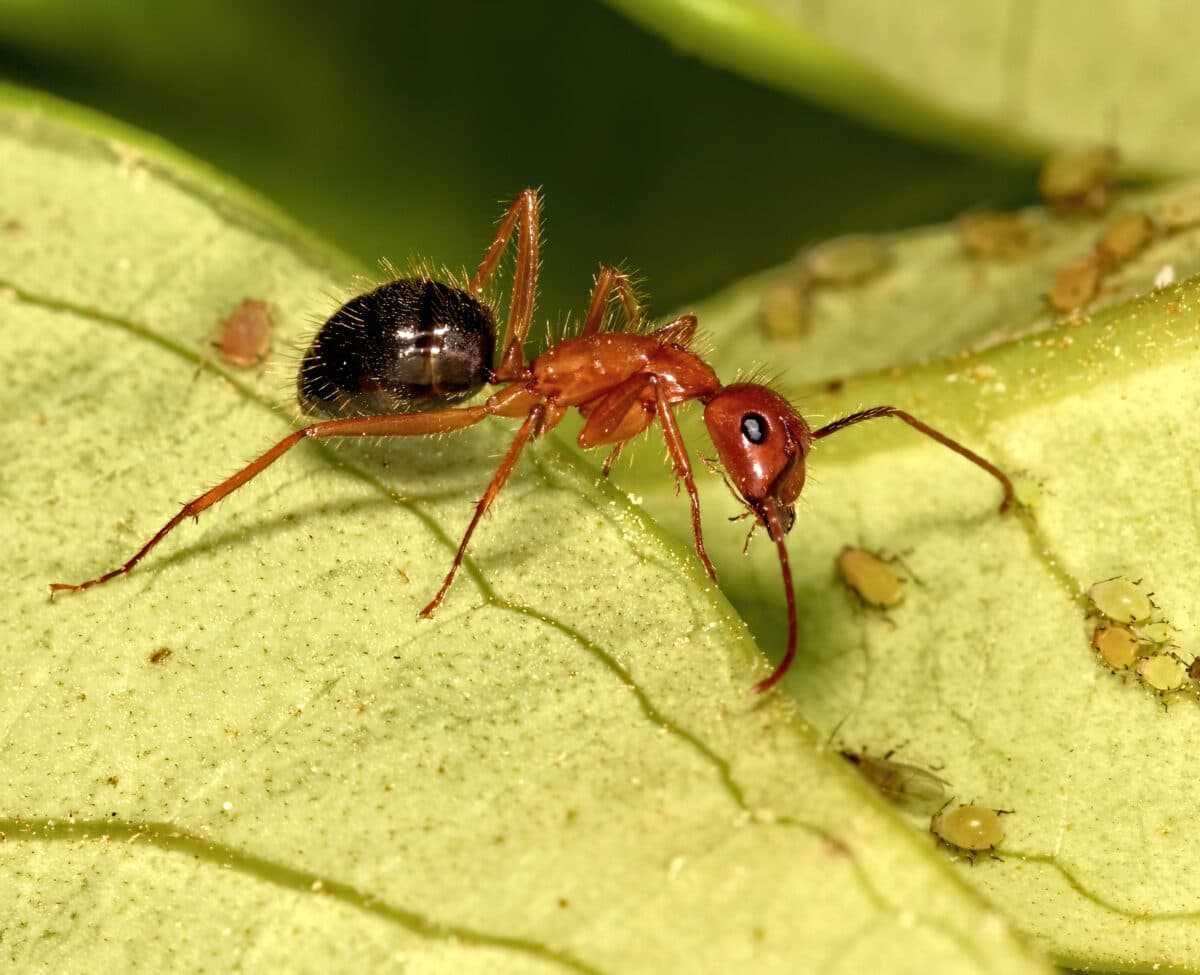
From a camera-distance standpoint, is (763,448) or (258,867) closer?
(258,867)

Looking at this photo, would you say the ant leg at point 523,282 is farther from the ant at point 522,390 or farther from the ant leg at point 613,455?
the ant leg at point 613,455

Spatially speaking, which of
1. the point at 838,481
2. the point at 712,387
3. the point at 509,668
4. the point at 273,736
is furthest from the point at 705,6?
the point at 273,736

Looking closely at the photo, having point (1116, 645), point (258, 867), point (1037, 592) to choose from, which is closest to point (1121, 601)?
point (1116, 645)

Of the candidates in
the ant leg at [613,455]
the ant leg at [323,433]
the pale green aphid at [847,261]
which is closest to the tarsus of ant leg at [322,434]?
the ant leg at [323,433]

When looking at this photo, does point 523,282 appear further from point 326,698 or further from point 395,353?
point 326,698

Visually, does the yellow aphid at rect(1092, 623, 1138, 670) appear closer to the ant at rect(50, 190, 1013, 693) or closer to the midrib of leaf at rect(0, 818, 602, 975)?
the ant at rect(50, 190, 1013, 693)

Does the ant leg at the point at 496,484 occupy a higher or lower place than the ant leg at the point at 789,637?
lower
